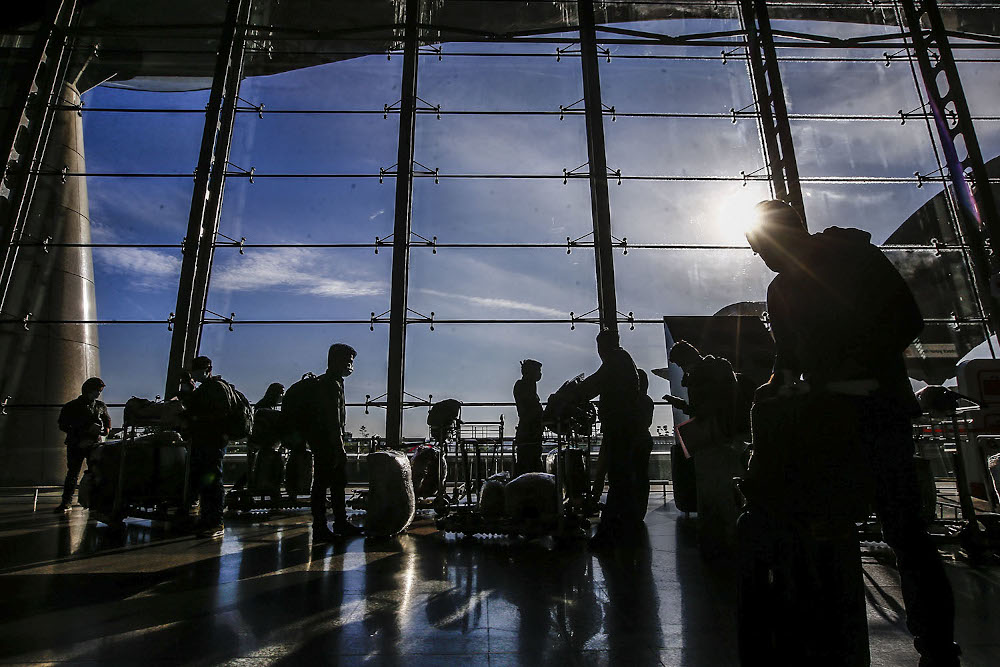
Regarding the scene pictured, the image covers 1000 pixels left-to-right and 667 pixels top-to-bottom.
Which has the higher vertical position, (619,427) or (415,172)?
(415,172)

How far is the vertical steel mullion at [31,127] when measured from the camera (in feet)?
24.3

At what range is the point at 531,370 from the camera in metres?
5.29

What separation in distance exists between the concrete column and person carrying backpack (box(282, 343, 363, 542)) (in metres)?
6.01

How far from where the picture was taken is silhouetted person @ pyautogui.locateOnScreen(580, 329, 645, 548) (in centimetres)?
351

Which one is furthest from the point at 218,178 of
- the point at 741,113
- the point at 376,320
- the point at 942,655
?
the point at 942,655

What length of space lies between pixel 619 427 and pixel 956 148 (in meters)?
8.28

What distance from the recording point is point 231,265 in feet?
24.7

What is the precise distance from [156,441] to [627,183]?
6597 millimetres

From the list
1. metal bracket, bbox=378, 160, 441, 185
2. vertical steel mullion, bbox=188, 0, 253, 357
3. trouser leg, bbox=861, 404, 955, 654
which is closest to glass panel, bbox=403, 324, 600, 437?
metal bracket, bbox=378, 160, 441, 185

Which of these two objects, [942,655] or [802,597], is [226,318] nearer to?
[802,597]

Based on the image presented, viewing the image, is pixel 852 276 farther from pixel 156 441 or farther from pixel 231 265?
pixel 231 265

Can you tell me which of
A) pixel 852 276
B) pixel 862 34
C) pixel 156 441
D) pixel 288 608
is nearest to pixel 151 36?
pixel 156 441

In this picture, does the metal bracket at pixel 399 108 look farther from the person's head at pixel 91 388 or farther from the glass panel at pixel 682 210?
the person's head at pixel 91 388

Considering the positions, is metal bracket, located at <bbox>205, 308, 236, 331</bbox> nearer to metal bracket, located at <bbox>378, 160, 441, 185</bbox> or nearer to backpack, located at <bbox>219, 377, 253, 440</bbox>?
metal bracket, located at <bbox>378, 160, 441, 185</bbox>
